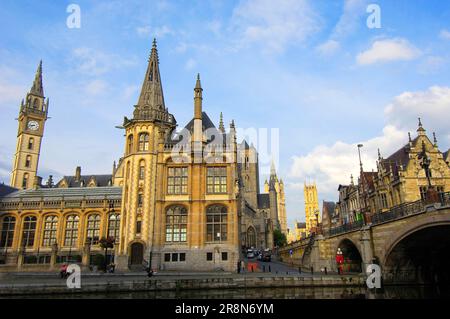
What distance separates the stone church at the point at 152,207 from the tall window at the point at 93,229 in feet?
0.50

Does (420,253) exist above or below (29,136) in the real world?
below

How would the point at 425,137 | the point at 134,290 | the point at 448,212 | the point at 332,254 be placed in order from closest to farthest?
the point at 448,212 < the point at 134,290 < the point at 332,254 < the point at 425,137

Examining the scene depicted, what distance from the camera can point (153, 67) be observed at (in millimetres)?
49656

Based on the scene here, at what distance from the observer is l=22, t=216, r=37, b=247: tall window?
52.3 meters

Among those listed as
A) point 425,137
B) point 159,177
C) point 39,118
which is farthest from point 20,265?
point 39,118

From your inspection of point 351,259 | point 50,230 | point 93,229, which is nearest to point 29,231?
point 50,230

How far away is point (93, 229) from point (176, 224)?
61.6 ft

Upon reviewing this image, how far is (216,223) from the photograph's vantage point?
135ft

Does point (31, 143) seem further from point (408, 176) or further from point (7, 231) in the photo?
point (408, 176)

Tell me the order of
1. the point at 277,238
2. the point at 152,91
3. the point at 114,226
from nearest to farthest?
1. the point at 152,91
2. the point at 114,226
3. the point at 277,238

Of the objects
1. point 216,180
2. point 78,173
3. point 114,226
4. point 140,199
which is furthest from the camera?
point 78,173

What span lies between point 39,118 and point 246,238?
6587 cm

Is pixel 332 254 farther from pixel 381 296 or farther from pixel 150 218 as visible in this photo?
pixel 150 218

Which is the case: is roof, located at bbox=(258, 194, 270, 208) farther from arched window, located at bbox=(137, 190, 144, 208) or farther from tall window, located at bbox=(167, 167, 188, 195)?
arched window, located at bbox=(137, 190, 144, 208)
